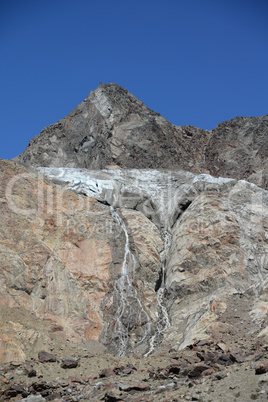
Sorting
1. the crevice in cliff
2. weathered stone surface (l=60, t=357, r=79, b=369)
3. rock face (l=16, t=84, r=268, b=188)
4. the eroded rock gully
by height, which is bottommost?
weathered stone surface (l=60, t=357, r=79, b=369)

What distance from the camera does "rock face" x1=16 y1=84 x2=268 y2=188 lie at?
56375mm

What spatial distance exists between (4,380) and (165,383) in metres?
6.08

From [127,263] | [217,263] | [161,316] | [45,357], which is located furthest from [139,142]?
[45,357]

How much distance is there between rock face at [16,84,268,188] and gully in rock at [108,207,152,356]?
24907 mm

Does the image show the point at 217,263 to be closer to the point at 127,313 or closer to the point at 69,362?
the point at 127,313

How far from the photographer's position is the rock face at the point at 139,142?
56375 mm

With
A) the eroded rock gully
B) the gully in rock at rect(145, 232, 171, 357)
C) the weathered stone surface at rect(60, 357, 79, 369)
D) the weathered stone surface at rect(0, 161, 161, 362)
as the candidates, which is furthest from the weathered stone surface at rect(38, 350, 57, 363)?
the gully in rock at rect(145, 232, 171, 357)

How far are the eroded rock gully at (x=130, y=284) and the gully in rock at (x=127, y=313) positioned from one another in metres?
0.08

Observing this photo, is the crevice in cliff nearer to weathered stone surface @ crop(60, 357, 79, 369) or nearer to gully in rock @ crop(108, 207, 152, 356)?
gully in rock @ crop(108, 207, 152, 356)

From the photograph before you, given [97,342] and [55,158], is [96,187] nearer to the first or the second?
[97,342]

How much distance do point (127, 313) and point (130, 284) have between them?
2.35 metres

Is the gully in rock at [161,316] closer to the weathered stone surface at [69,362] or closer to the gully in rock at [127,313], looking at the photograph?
the gully in rock at [127,313]

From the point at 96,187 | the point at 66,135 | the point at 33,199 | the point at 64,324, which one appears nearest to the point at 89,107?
the point at 66,135

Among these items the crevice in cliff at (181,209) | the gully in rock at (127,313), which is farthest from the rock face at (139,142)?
the gully in rock at (127,313)
